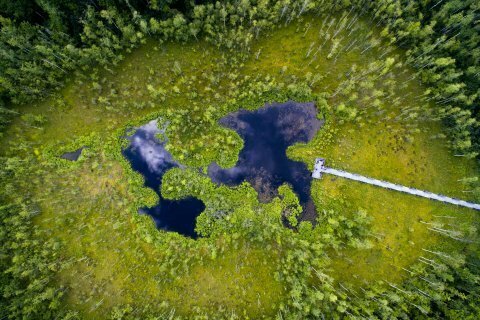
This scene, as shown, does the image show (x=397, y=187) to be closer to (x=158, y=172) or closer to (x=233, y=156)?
(x=233, y=156)

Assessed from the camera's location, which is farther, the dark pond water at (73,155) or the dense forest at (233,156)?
the dark pond water at (73,155)

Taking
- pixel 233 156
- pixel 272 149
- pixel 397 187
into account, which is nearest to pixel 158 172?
pixel 233 156

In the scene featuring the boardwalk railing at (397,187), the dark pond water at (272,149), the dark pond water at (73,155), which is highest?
the dark pond water at (73,155)

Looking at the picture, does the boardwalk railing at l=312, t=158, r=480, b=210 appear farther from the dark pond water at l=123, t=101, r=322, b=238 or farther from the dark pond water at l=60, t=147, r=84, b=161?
the dark pond water at l=60, t=147, r=84, b=161

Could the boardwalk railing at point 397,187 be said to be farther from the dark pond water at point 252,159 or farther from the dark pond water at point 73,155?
the dark pond water at point 73,155

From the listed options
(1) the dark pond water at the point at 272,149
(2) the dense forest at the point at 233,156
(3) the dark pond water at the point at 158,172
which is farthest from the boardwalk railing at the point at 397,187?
(3) the dark pond water at the point at 158,172

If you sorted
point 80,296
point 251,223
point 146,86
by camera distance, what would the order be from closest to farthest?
point 80,296, point 251,223, point 146,86

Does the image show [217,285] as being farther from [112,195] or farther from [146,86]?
[146,86]

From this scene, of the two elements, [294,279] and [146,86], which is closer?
[294,279]

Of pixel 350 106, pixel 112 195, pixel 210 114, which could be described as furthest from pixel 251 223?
pixel 350 106
